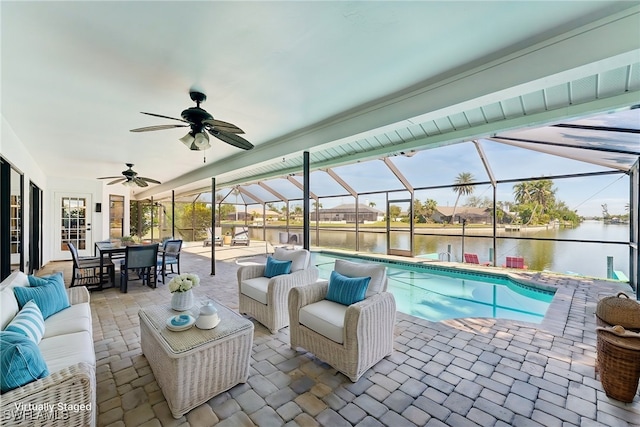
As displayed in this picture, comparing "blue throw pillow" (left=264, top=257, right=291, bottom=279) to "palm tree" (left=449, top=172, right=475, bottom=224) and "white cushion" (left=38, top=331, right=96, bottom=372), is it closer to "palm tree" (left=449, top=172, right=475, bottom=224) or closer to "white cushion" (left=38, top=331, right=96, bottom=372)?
"white cushion" (left=38, top=331, right=96, bottom=372)

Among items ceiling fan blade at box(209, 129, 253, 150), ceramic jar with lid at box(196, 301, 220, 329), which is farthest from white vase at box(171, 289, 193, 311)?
ceiling fan blade at box(209, 129, 253, 150)

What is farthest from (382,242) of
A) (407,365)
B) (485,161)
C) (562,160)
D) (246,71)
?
(246,71)

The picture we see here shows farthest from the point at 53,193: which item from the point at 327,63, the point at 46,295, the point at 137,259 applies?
the point at 327,63

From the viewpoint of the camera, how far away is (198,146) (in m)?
3.13

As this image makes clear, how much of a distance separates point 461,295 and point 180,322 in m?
5.14

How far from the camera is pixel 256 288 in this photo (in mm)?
3545

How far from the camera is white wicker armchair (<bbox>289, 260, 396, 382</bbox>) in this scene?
90.7 inches

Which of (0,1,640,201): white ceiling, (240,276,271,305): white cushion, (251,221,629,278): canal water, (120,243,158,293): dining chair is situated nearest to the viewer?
(0,1,640,201): white ceiling

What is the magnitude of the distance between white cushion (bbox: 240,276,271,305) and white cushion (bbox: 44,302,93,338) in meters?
1.66

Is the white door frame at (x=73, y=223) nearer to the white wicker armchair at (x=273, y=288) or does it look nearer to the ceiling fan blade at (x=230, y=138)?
the white wicker armchair at (x=273, y=288)

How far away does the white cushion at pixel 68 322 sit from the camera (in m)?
2.37

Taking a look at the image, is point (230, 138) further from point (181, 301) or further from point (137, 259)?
point (137, 259)

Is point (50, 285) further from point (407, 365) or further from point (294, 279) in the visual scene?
point (407, 365)

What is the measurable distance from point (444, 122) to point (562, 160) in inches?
173
